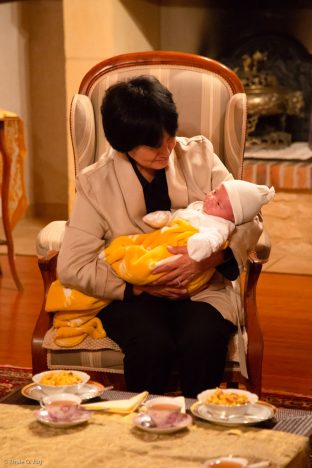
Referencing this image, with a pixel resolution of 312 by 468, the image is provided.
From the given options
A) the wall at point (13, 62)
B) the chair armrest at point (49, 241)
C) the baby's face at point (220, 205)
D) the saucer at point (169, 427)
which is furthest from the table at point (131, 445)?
the wall at point (13, 62)

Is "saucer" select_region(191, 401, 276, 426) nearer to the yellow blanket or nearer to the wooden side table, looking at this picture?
the yellow blanket

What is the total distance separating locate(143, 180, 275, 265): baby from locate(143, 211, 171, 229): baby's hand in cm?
5

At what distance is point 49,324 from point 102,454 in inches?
30.8

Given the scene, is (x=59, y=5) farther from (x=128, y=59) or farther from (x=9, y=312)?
(x=128, y=59)

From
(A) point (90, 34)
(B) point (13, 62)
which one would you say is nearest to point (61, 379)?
(A) point (90, 34)

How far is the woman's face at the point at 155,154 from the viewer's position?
2.27 metres

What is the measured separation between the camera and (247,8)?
5148 mm

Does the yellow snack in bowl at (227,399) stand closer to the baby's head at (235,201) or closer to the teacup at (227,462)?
the teacup at (227,462)

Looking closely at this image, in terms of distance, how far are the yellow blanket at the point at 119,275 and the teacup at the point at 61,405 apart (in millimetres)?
422

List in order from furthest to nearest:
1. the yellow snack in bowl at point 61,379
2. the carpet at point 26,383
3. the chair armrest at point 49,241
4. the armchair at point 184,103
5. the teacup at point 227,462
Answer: the carpet at point 26,383 < the armchair at point 184,103 < the chair armrest at point 49,241 < the yellow snack in bowl at point 61,379 < the teacup at point 227,462

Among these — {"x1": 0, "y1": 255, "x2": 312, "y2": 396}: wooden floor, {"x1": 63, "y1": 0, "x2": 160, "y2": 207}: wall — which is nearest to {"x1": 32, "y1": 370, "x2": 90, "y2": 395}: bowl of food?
{"x1": 0, "y1": 255, "x2": 312, "y2": 396}: wooden floor

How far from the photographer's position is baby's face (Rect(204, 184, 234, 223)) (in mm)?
2230

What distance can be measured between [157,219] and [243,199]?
0.24m

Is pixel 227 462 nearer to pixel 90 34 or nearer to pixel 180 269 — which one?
pixel 180 269
